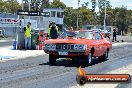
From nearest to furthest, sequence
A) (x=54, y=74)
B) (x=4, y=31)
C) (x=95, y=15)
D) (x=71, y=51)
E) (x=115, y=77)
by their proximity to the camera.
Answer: (x=115, y=77) < (x=54, y=74) < (x=71, y=51) < (x=4, y=31) < (x=95, y=15)

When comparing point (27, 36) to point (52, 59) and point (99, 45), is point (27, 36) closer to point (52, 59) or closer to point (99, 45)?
point (52, 59)

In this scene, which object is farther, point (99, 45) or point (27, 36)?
point (27, 36)

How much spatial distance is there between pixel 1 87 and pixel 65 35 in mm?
8001

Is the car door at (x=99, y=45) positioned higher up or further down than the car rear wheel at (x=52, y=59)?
higher up

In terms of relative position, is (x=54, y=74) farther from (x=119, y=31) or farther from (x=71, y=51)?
(x=119, y=31)

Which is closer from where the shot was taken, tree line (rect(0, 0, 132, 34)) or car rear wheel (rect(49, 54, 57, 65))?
car rear wheel (rect(49, 54, 57, 65))

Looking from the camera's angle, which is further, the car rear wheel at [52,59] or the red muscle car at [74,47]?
the car rear wheel at [52,59]

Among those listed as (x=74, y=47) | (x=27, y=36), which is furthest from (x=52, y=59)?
(x=27, y=36)

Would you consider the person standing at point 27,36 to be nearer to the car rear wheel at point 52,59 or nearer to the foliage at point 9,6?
the car rear wheel at point 52,59

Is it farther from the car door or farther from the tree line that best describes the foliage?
the car door

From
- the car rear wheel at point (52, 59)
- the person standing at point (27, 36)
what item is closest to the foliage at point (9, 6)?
the person standing at point (27, 36)

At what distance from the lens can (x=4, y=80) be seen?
11008 mm

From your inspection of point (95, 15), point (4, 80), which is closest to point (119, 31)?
point (95, 15)

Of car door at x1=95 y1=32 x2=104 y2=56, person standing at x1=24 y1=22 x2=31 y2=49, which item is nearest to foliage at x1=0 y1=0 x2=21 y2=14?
person standing at x1=24 y1=22 x2=31 y2=49
